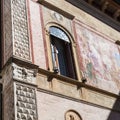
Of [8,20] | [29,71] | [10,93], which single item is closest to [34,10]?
[8,20]

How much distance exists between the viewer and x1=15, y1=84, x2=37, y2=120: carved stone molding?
6613mm

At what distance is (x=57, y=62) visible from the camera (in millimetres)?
8789

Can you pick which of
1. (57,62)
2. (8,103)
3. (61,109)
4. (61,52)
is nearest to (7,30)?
(57,62)

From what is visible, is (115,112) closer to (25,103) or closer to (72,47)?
(72,47)

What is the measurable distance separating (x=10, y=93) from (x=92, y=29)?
181 inches

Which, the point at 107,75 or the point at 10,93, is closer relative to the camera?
the point at 10,93

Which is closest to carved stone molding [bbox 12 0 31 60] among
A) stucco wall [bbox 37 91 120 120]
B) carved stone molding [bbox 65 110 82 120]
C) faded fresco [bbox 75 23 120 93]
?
stucco wall [bbox 37 91 120 120]

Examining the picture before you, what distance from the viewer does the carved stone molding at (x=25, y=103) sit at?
6.61 m

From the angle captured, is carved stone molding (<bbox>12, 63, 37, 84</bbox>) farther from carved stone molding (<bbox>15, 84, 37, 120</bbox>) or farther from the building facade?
carved stone molding (<bbox>15, 84, 37, 120</bbox>)

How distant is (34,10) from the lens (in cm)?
891

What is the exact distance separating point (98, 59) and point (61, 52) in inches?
54.7

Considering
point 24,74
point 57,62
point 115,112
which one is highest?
point 57,62

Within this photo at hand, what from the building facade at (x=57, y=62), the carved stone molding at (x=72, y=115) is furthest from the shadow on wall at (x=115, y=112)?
the carved stone molding at (x=72, y=115)

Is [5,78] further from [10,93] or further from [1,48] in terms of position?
[1,48]
